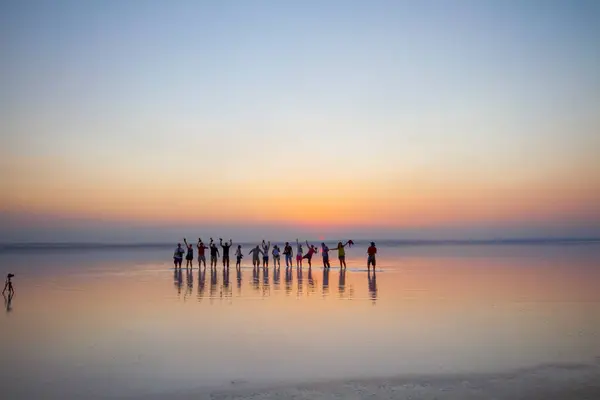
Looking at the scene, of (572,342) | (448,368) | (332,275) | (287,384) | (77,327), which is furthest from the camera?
(332,275)

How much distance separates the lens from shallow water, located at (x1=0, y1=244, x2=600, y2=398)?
9797 millimetres

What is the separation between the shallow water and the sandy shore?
15.9 inches

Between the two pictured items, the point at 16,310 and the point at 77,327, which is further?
the point at 16,310

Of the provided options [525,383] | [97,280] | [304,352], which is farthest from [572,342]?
[97,280]

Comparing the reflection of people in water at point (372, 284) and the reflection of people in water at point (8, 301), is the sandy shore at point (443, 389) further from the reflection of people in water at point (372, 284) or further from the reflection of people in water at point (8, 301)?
the reflection of people in water at point (8, 301)

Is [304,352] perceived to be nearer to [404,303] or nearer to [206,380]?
[206,380]

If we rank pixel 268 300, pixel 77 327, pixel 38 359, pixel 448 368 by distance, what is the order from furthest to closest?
1. pixel 268 300
2. pixel 77 327
3. pixel 38 359
4. pixel 448 368

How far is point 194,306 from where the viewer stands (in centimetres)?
1769

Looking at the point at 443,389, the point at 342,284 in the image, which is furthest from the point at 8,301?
the point at 443,389

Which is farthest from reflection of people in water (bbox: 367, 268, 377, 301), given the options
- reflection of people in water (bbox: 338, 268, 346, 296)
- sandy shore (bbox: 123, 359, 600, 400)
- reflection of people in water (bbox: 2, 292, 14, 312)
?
reflection of people in water (bbox: 2, 292, 14, 312)

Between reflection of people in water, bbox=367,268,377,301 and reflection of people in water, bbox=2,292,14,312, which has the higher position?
reflection of people in water, bbox=2,292,14,312

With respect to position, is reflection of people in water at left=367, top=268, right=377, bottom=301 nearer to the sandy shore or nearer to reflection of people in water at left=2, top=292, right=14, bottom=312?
the sandy shore

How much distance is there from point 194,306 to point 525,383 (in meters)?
11.4

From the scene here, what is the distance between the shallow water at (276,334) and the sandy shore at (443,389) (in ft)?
1.33
